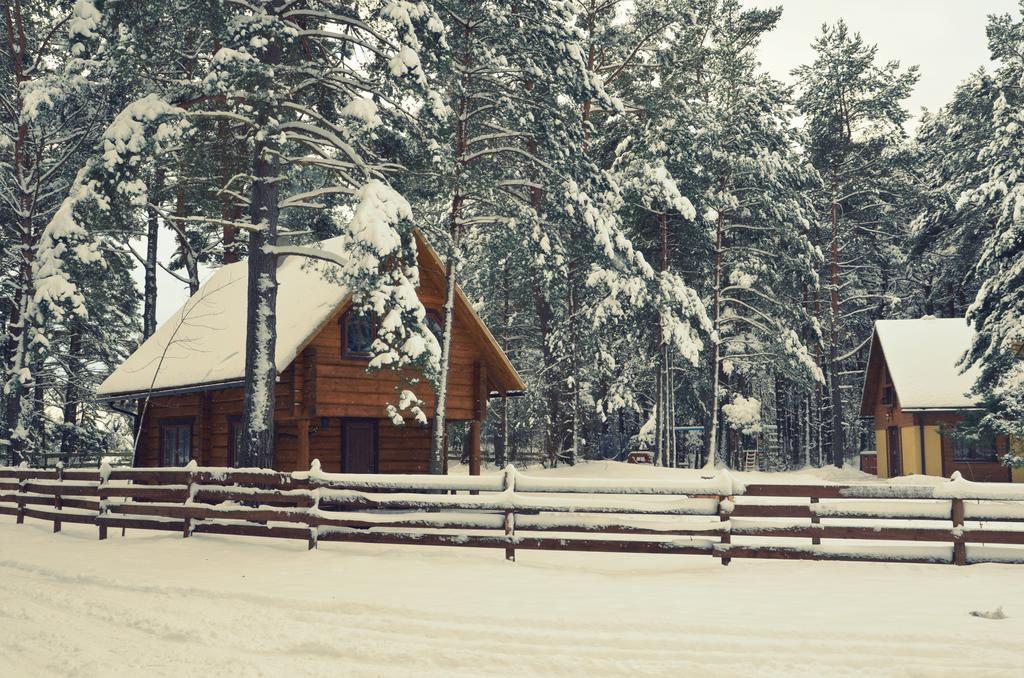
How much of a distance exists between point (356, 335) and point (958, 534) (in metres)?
14.5

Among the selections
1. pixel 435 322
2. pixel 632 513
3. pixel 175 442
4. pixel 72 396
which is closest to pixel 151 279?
pixel 72 396

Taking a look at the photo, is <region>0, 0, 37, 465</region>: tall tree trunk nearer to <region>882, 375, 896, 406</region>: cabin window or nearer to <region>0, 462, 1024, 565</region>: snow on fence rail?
<region>0, 462, 1024, 565</region>: snow on fence rail

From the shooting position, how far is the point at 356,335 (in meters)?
22.8

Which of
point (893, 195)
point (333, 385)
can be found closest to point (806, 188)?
point (893, 195)

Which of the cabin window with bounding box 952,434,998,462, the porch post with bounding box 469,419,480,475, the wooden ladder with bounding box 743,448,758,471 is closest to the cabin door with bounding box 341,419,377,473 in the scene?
the porch post with bounding box 469,419,480,475

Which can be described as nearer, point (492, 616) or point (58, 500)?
point (492, 616)

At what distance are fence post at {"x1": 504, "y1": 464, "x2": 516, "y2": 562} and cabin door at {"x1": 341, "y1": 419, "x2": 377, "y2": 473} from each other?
12.2m

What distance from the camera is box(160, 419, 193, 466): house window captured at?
26.7m

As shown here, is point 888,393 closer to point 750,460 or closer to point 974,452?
point 974,452

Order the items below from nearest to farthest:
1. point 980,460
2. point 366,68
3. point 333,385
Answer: point 366,68 → point 333,385 → point 980,460

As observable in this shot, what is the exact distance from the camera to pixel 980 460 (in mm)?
33219

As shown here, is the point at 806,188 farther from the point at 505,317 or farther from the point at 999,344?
the point at 999,344

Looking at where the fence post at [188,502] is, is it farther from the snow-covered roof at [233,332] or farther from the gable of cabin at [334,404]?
the gable of cabin at [334,404]

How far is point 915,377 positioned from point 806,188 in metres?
12.5
